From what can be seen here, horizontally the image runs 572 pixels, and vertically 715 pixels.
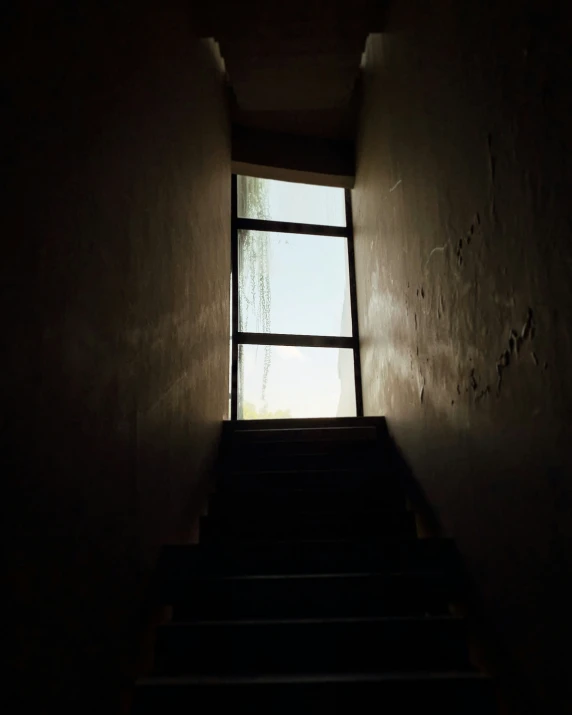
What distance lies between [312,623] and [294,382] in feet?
9.94

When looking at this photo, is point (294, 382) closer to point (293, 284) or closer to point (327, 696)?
point (293, 284)

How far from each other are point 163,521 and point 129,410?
56 cm

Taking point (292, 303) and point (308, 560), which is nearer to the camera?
point (308, 560)

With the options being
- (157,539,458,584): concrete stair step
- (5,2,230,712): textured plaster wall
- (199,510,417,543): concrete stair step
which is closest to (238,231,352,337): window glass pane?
(5,2,230,712): textured plaster wall

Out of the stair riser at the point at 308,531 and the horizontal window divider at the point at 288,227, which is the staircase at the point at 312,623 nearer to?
the stair riser at the point at 308,531

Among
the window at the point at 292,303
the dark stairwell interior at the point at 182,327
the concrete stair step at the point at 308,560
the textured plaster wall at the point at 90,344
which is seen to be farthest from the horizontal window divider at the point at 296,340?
the concrete stair step at the point at 308,560

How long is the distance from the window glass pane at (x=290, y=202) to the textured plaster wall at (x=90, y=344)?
2.61 m

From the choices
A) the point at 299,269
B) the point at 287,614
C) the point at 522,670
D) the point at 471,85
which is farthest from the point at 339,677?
the point at 299,269

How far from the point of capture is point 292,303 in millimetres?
4910

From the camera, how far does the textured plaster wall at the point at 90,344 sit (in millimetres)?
1034

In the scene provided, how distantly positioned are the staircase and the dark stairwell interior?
4 cm

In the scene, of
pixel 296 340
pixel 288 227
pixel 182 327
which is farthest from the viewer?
pixel 288 227

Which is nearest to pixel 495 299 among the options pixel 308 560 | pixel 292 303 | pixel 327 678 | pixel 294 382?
pixel 308 560

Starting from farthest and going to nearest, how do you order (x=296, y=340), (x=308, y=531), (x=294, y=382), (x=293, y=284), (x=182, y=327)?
(x=293, y=284) → (x=296, y=340) → (x=294, y=382) → (x=182, y=327) → (x=308, y=531)
